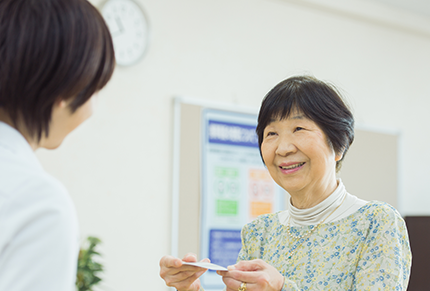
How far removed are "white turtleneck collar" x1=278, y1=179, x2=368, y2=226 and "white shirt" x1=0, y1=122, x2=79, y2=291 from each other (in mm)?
962

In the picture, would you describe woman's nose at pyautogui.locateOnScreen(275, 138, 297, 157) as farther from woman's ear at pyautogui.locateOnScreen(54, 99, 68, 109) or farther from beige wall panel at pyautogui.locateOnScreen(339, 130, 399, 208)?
beige wall panel at pyautogui.locateOnScreen(339, 130, 399, 208)

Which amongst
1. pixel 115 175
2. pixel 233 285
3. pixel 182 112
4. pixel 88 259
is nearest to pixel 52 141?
pixel 233 285

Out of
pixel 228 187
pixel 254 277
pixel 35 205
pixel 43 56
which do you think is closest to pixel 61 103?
pixel 43 56

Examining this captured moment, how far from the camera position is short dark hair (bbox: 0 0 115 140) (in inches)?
25.1

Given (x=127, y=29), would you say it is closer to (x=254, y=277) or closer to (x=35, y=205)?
(x=254, y=277)

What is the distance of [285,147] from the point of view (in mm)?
1379

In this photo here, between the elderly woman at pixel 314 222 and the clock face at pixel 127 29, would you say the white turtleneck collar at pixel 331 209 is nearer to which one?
the elderly woman at pixel 314 222

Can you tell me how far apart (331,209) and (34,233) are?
1.03m

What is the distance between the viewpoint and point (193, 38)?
11.5 ft

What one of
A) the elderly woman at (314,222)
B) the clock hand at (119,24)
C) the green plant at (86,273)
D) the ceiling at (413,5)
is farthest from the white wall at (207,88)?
the elderly woman at (314,222)

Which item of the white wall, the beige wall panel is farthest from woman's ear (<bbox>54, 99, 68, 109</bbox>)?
the beige wall panel

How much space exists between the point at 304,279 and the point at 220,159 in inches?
85.1

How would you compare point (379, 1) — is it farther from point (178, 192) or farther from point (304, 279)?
point (304, 279)

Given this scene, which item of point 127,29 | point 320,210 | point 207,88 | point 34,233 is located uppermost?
point 127,29
